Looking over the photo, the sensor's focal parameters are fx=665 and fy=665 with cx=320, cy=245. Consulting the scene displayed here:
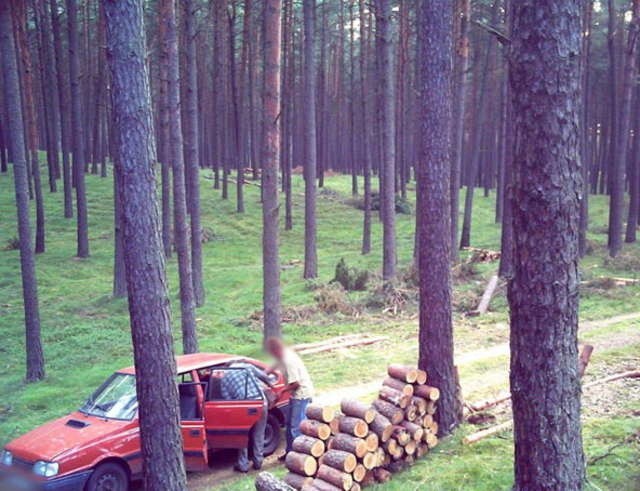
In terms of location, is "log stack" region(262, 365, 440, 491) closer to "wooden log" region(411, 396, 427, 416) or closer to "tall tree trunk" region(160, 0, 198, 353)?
"wooden log" region(411, 396, 427, 416)

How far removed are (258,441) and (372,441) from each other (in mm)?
2203

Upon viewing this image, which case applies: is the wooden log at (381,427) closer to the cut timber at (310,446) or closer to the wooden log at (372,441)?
the wooden log at (372,441)

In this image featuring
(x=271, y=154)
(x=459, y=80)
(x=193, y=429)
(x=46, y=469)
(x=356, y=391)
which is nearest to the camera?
(x=46, y=469)

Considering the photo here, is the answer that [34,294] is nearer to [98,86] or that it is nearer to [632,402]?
[632,402]

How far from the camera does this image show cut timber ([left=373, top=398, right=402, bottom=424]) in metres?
9.34

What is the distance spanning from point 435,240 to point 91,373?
951 centimetres

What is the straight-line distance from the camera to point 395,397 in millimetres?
9461

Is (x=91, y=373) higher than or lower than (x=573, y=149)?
lower

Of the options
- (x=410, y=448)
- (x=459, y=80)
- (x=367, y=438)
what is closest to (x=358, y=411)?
(x=367, y=438)

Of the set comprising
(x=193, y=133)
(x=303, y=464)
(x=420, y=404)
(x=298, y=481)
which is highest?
(x=193, y=133)

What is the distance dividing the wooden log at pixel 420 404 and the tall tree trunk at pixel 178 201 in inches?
283

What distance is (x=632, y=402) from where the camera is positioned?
10398 millimetres

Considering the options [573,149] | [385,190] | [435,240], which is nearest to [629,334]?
[435,240]

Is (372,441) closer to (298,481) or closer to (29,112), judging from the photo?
(298,481)
